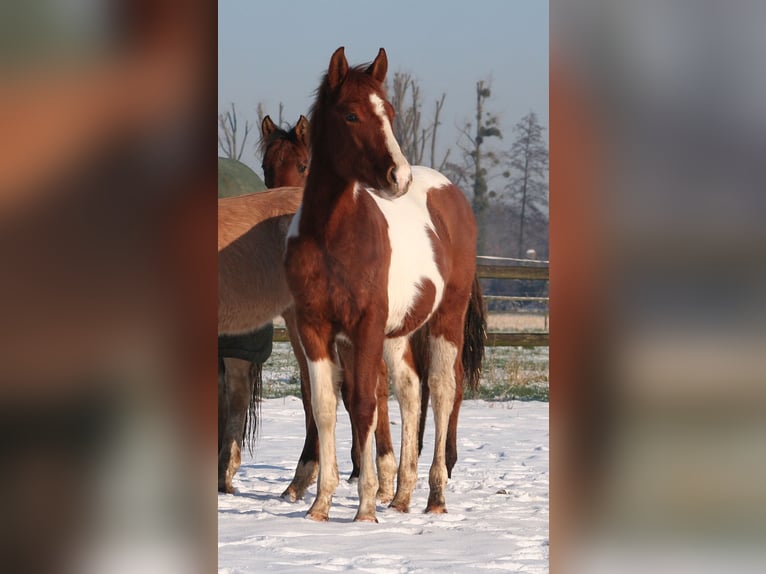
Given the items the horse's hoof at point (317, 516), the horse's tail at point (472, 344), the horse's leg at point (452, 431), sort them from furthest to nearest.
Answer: the horse's tail at point (472, 344)
the horse's leg at point (452, 431)
the horse's hoof at point (317, 516)

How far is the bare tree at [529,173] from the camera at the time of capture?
2112cm

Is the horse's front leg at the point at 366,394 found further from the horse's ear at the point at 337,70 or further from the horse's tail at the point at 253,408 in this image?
the horse's tail at the point at 253,408

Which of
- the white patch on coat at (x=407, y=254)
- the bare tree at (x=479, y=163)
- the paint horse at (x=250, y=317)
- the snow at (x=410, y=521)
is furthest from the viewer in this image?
the bare tree at (x=479, y=163)

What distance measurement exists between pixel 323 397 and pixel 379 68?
4.66 ft

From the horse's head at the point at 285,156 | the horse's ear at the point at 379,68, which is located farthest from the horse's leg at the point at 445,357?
the horse's head at the point at 285,156

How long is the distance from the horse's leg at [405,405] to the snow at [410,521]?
0.17 metres
